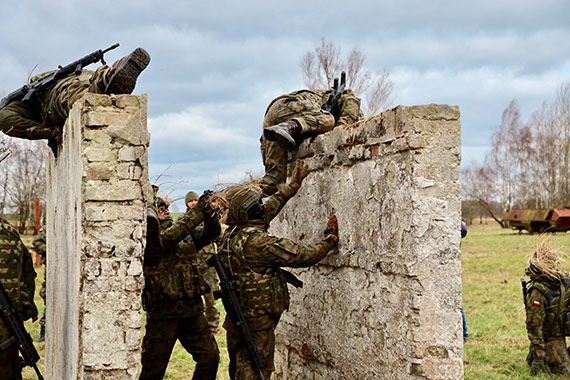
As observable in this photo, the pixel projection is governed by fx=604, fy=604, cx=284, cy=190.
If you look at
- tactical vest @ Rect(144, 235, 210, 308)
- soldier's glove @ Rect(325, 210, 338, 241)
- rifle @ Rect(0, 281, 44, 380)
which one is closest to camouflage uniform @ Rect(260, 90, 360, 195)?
soldier's glove @ Rect(325, 210, 338, 241)

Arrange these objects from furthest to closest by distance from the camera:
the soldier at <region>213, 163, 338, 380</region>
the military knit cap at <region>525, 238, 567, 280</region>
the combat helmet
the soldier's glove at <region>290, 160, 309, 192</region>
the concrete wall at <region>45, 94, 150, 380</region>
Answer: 1. the military knit cap at <region>525, 238, 567, 280</region>
2. the soldier's glove at <region>290, 160, 309, 192</region>
3. the combat helmet
4. the soldier at <region>213, 163, 338, 380</region>
5. the concrete wall at <region>45, 94, 150, 380</region>

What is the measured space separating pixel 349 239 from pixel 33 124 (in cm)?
311

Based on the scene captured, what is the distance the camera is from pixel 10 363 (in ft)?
17.0

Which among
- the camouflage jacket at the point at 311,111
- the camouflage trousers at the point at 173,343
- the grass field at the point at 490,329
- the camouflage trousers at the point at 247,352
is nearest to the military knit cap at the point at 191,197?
the grass field at the point at 490,329

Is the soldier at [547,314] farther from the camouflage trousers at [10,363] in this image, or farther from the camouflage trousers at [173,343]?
the camouflage trousers at [10,363]

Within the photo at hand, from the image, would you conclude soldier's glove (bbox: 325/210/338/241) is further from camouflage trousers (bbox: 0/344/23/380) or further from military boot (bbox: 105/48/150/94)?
camouflage trousers (bbox: 0/344/23/380)

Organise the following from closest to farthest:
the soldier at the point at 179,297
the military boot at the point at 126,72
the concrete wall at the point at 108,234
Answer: the concrete wall at the point at 108,234
the military boot at the point at 126,72
the soldier at the point at 179,297

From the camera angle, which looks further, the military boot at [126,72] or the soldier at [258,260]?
the soldier at [258,260]

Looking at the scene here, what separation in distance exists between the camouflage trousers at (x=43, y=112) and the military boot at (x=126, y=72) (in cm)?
87

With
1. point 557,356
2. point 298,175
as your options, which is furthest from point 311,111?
point 557,356

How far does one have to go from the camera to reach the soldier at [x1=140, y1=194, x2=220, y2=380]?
5.56 meters

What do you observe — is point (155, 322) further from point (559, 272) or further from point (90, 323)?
point (559, 272)

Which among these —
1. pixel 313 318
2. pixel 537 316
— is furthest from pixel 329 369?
pixel 537 316

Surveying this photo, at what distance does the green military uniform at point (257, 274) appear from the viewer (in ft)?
15.6
